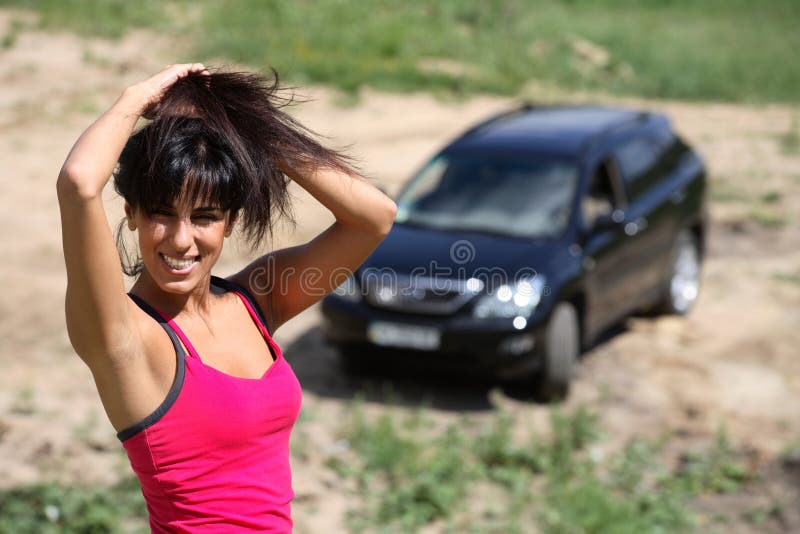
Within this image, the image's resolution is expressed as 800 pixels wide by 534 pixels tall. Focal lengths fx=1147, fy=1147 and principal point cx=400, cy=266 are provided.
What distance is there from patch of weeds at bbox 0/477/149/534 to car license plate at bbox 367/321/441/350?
2139mm

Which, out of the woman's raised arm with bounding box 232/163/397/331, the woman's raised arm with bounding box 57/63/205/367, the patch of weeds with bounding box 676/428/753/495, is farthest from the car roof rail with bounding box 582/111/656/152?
the woman's raised arm with bounding box 57/63/205/367

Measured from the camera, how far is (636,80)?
22516 mm

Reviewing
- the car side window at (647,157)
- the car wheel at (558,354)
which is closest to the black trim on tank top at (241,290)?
the car wheel at (558,354)

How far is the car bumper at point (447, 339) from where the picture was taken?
7418 millimetres

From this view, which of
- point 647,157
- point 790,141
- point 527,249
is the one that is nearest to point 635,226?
point 647,157

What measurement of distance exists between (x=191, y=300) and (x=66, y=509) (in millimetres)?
3685

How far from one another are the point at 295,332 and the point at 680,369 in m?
3.03

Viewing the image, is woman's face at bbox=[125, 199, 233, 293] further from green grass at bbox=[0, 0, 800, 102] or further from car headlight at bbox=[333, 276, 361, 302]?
green grass at bbox=[0, 0, 800, 102]

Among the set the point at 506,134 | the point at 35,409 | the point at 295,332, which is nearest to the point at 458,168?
the point at 506,134

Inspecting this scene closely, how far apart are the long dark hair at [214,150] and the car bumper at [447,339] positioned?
5173 millimetres

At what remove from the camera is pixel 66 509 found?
564cm

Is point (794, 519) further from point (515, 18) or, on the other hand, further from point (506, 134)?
point (515, 18)

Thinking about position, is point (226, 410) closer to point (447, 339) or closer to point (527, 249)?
point (447, 339)

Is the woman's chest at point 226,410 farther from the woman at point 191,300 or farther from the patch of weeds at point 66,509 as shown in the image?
the patch of weeds at point 66,509
